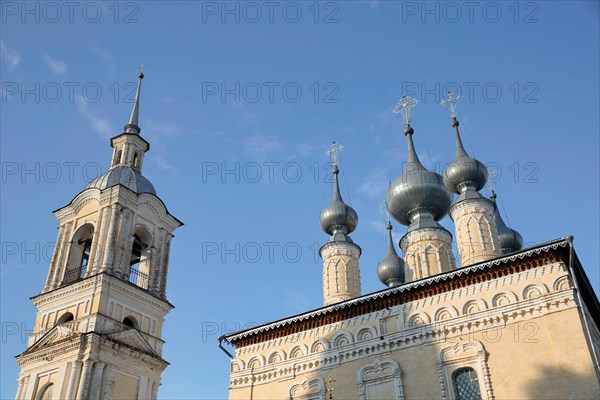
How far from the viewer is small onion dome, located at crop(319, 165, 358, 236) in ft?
73.6

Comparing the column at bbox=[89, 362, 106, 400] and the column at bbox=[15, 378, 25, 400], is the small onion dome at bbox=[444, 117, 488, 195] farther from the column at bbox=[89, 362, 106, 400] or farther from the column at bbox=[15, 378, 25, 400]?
the column at bbox=[15, 378, 25, 400]

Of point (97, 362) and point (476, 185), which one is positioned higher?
point (476, 185)

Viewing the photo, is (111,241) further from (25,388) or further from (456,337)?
(456,337)

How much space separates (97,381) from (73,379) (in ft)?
2.24

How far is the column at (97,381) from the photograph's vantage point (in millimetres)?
18219

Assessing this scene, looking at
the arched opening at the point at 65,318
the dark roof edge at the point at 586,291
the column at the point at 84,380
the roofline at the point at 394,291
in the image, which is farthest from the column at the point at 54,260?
the dark roof edge at the point at 586,291

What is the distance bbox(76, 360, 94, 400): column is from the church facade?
4195mm

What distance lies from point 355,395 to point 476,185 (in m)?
8.24

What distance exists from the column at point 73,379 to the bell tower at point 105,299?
29mm

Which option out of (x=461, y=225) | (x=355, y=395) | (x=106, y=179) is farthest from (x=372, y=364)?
(x=106, y=179)

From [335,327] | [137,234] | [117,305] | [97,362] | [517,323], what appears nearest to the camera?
[517,323]

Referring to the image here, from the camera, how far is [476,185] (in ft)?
64.0

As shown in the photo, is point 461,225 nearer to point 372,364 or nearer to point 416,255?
point 416,255

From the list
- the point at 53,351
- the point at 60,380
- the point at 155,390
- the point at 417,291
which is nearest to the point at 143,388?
the point at 155,390
